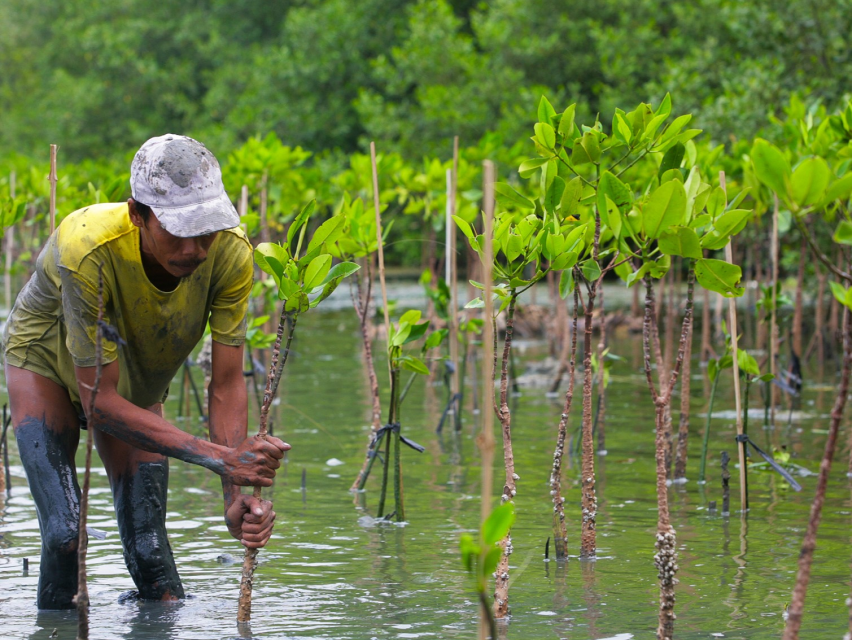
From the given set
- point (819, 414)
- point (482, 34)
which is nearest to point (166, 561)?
point (819, 414)

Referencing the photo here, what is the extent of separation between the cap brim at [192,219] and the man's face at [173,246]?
2.4 inches

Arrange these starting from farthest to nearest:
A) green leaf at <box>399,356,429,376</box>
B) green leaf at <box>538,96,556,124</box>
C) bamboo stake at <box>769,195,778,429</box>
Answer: bamboo stake at <box>769,195,778,429</box> < green leaf at <box>399,356,429,376</box> < green leaf at <box>538,96,556,124</box>

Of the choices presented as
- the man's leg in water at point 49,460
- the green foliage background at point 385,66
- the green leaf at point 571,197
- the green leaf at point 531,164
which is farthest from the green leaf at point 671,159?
the green foliage background at point 385,66

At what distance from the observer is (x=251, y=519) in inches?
141

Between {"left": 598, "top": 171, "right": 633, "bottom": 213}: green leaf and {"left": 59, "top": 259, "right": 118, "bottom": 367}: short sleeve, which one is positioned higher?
{"left": 598, "top": 171, "right": 633, "bottom": 213}: green leaf

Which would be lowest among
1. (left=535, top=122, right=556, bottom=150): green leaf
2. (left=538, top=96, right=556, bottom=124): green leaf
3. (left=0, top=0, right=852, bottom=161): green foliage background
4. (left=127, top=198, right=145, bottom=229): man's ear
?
(left=127, top=198, right=145, bottom=229): man's ear

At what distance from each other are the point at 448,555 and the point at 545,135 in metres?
2.03

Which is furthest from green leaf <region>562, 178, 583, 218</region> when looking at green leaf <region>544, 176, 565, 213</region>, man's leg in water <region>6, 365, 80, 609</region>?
man's leg in water <region>6, 365, 80, 609</region>

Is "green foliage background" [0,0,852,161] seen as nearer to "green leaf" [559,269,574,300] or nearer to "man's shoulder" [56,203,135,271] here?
"green leaf" [559,269,574,300]

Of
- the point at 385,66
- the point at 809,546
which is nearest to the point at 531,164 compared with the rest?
the point at 809,546

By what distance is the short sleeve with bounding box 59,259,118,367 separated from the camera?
3.41m

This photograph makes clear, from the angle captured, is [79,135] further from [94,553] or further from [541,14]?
[94,553]

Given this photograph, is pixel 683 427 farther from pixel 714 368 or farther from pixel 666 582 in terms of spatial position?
pixel 666 582

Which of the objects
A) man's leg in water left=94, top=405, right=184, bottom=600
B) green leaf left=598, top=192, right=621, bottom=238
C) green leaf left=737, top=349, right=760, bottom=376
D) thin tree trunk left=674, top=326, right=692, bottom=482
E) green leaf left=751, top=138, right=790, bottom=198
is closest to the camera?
green leaf left=751, top=138, right=790, bottom=198
